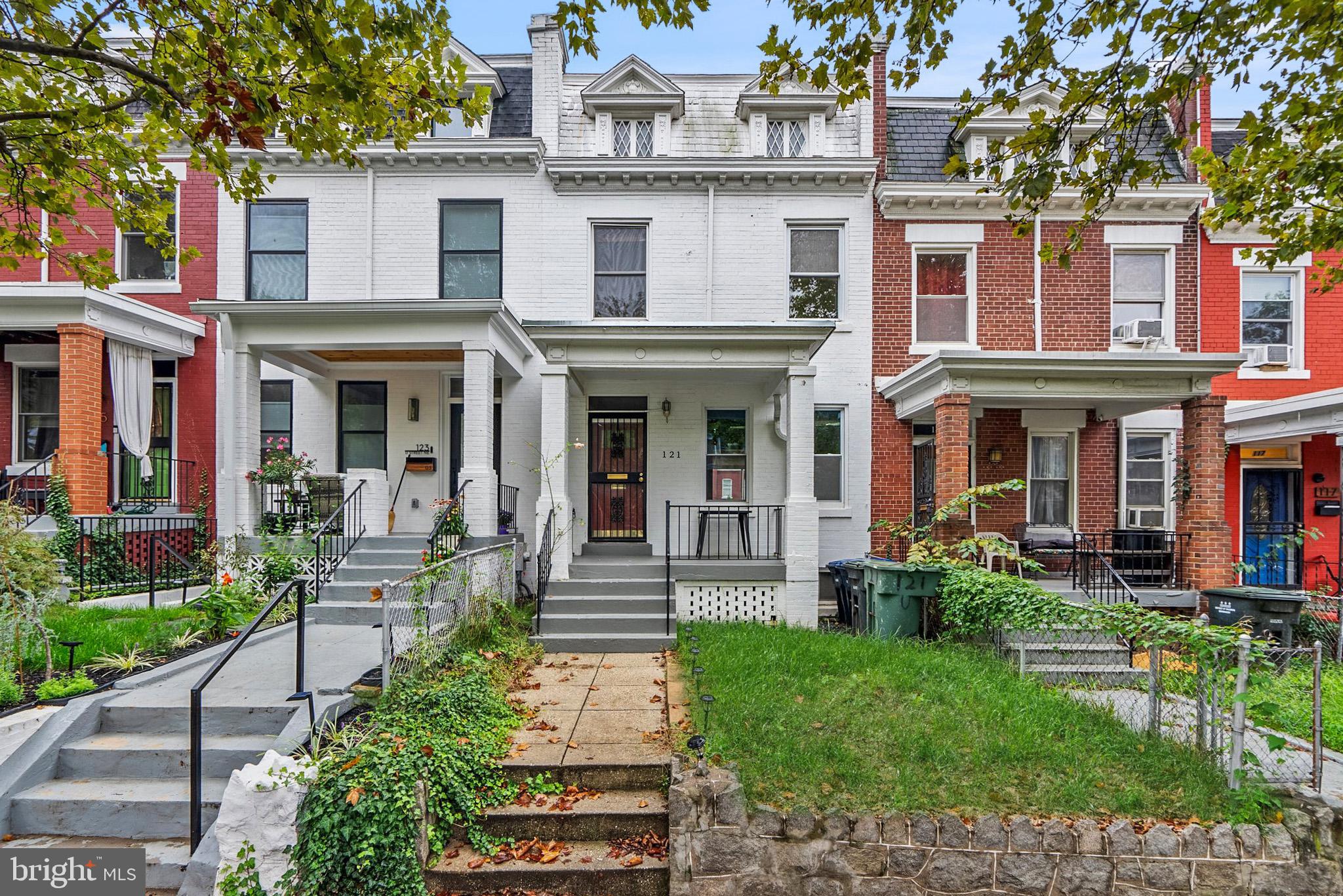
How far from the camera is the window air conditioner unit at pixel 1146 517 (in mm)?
12031

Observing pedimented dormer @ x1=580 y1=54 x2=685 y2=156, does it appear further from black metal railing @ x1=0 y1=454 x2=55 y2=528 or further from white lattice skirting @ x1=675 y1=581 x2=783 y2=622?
black metal railing @ x1=0 y1=454 x2=55 y2=528

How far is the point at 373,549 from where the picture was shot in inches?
375

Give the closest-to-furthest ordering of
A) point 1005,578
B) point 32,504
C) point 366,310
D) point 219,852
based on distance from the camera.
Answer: point 219,852, point 1005,578, point 366,310, point 32,504

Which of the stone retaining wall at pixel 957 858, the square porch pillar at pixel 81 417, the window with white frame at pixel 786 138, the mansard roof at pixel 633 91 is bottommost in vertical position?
the stone retaining wall at pixel 957 858

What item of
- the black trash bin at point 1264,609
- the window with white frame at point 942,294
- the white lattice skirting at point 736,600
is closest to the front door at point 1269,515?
the black trash bin at point 1264,609

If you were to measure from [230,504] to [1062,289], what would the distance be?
13.5 meters

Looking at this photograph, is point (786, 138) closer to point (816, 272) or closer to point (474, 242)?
point (816, 272)

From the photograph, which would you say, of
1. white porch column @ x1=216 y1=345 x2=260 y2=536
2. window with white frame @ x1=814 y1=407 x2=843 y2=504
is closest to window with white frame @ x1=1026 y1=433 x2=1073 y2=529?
window with white frame @ x1=814 y1=407 x2=843 y2=504

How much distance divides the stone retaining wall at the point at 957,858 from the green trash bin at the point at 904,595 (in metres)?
4.29

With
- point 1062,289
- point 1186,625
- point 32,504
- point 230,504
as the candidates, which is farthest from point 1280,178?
point 32,504

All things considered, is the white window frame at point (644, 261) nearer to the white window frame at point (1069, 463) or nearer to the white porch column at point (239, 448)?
the white porch column at point (239, 448)

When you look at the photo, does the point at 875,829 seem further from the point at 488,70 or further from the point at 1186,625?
the point at 488,70

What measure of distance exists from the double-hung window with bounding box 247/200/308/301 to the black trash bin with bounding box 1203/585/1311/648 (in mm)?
14446

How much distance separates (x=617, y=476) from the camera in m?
11.9
